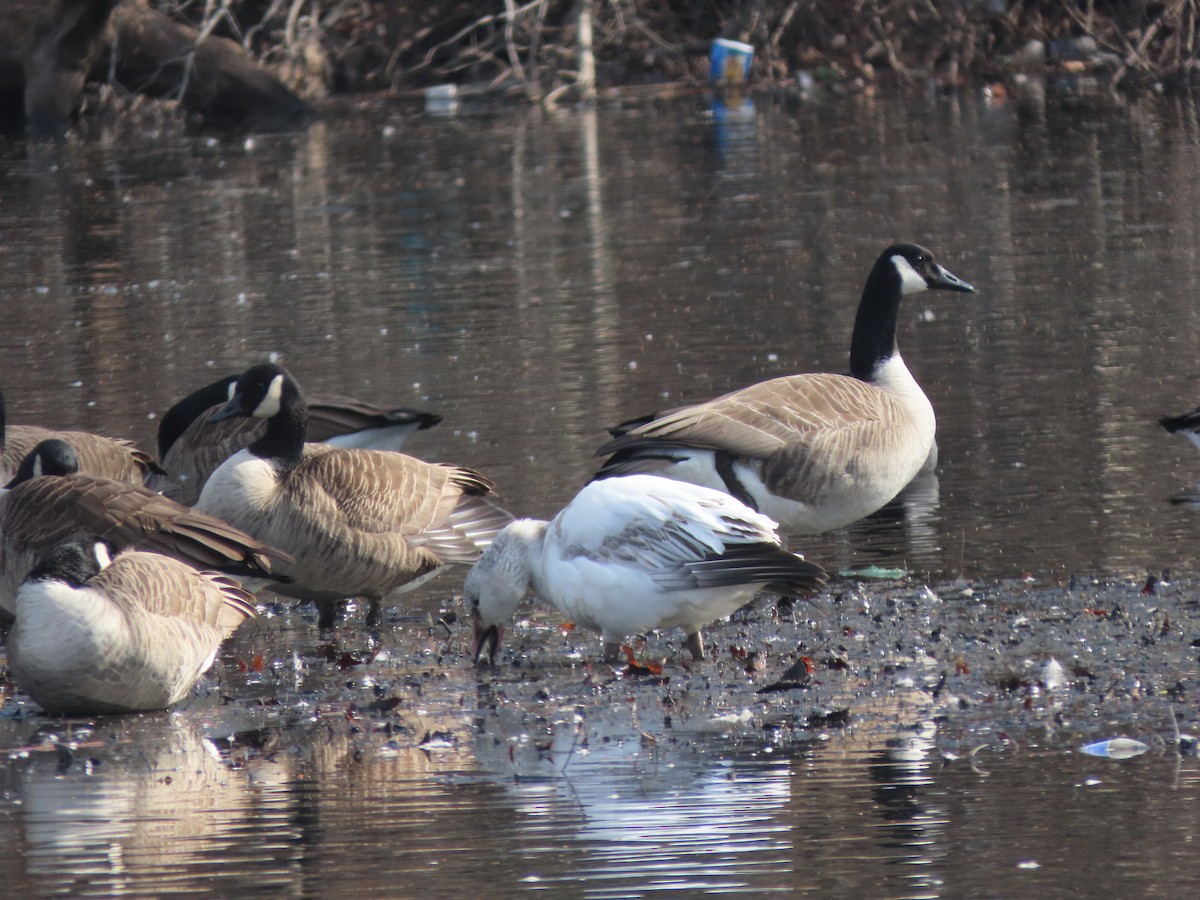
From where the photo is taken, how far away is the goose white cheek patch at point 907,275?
862 cm

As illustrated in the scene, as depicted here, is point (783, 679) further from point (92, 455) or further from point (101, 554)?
point (92, 455)

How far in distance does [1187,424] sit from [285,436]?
366cm

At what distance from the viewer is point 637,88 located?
90.4 feet

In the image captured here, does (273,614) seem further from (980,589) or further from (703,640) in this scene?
(980,589)

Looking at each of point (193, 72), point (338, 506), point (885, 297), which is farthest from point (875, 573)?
point (193, 72)

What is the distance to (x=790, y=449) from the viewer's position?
7266 mm

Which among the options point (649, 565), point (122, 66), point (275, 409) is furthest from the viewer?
point (122, 66)

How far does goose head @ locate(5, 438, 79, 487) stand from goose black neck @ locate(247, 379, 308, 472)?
692 millimetres

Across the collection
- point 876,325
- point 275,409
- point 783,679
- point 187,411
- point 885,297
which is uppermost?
point 885,297

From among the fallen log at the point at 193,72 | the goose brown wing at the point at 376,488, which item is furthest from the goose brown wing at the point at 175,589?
the fallen log at the point at 193,72

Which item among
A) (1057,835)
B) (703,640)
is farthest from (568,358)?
(1057,835)

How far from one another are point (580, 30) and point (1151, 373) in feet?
58.3

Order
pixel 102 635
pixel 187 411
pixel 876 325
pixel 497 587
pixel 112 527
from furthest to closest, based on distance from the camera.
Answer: pixel 187 411 → pixel 876 325 → pixel 112 527 → pixel 497 587 → pixel 102 635

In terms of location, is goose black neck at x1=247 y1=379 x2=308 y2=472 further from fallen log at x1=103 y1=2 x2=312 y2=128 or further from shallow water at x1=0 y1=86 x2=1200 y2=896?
fallen log at x1=103 y1=2 x2=312 y2=128
